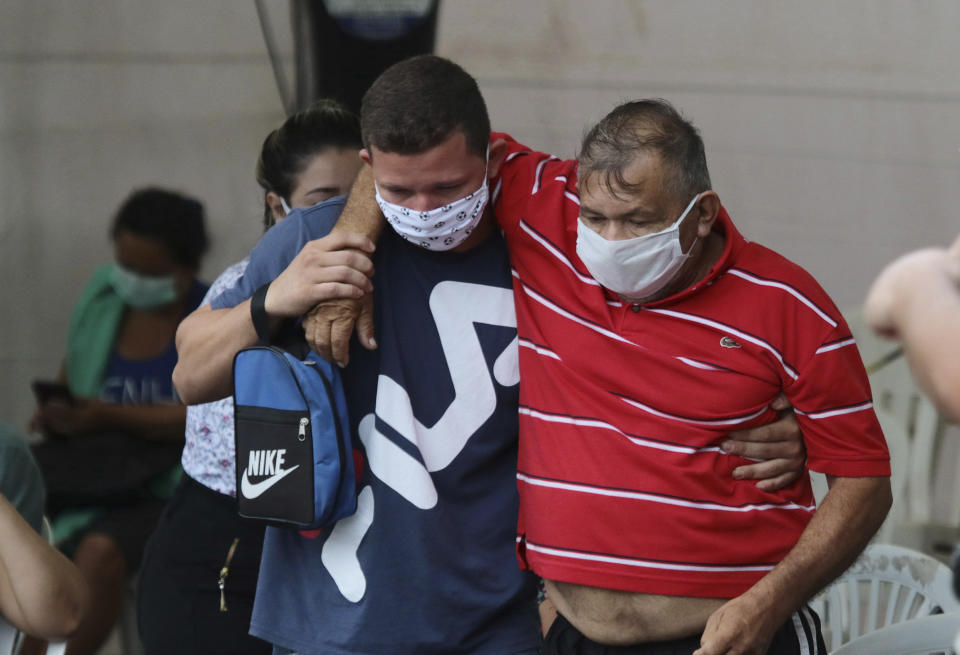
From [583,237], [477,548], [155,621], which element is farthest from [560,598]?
[155,621]

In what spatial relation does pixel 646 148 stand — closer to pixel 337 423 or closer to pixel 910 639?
pixel 337 423

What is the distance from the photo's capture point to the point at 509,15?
3459 mm

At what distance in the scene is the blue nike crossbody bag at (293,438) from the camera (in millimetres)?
1811

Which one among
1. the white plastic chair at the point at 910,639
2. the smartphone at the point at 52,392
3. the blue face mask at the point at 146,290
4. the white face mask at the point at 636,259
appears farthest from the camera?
the blue face mask at the point at 146,290

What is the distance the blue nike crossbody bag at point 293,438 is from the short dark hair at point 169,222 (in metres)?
1.90

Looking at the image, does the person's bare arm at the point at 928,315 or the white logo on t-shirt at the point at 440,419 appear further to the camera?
the white logo on t-shirt at the point at 440,419

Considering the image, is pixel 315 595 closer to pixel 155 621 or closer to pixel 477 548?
pixel 477 548

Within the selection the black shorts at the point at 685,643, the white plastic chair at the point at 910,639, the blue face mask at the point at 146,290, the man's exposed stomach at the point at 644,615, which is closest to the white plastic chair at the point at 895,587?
the white plastic chair at the point at 910,639

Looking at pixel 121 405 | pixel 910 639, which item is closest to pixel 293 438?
pixel 910 639

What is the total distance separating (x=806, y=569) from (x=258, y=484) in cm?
87

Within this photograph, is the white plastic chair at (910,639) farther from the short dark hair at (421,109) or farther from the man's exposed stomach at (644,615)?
the short dark hair at (421,109)

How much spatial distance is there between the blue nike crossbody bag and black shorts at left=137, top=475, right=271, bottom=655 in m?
0.60

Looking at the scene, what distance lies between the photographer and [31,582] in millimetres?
1984

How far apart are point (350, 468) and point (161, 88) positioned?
2308 mm
